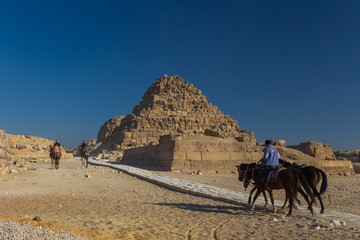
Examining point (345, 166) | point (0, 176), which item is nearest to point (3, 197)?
point (0, 176)

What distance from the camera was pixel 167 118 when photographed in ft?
200

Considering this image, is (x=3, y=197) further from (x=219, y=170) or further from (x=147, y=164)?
(x=147, y=164)

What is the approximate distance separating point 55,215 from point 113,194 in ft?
9.35

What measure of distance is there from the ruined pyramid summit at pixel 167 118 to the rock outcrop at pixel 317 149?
21.8 m

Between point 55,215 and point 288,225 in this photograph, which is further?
point 55,215

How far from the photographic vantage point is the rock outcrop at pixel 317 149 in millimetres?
20125

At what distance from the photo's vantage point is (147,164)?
2086 centimetres

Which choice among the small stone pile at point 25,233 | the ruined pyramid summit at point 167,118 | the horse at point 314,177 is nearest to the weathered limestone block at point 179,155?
the horse at point 314,177

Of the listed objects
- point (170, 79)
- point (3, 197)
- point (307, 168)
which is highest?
point (170, 79)

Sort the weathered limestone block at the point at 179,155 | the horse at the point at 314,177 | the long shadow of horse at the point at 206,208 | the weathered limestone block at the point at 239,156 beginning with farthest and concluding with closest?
the weathered limestone block at the point at 239,156
the weathered limestone block at the point at 179,155
the long shadow of horse at the point at 206,208
the horse at the point at 314,177

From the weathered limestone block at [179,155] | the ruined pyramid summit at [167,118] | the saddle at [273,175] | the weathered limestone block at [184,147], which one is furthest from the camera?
the ruined pyramid summit at [167,118]

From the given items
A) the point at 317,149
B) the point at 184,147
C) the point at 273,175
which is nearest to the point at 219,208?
the point at 273,175

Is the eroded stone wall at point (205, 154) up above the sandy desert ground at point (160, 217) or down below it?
above

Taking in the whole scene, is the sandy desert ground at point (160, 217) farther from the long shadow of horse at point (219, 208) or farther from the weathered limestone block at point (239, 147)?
the weathered limestone block at point (239, 147)
